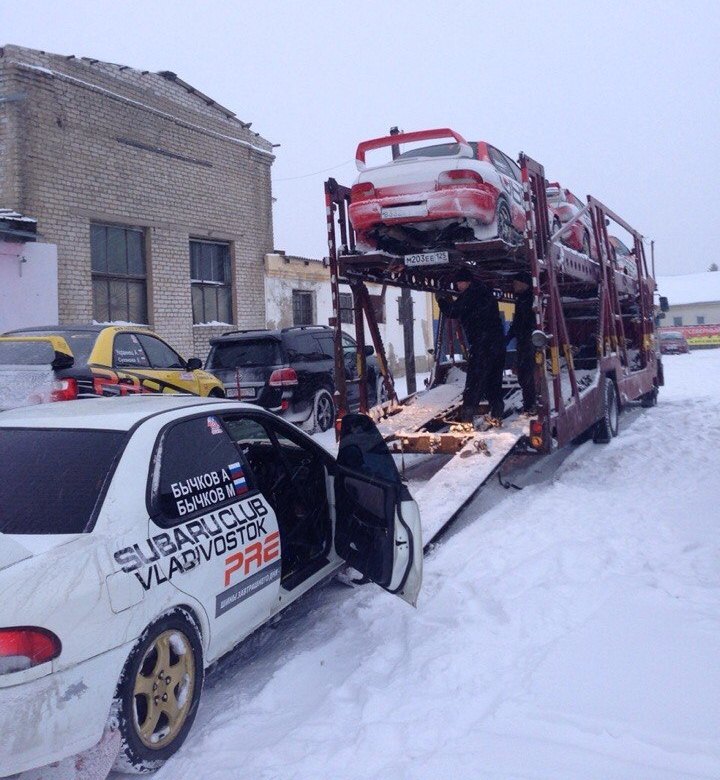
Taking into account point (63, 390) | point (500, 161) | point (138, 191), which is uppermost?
point (138, 191)

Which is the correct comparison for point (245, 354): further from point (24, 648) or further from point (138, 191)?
point (24, 648)

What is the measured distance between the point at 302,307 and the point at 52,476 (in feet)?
57.0

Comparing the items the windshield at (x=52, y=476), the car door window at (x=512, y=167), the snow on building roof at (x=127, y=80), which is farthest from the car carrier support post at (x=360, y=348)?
the snow on building roof at (x=127, y=80)

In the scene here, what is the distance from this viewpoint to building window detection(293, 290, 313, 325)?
787 inches

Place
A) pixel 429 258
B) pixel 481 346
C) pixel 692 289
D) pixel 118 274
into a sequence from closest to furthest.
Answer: pixel 429 258 < pixel 481 346 < pixel 118 274 < pixel 692 289

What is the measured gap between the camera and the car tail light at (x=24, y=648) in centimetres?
244

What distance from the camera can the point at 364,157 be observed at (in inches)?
323

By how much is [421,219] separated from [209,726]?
16.9 feet

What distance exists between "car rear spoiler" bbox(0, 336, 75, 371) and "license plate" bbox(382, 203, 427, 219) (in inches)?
137

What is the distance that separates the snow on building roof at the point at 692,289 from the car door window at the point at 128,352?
206 ft

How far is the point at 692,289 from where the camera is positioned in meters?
69.9

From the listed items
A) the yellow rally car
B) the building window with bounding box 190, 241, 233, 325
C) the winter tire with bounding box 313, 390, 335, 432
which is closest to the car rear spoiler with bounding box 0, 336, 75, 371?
the yellow rally car

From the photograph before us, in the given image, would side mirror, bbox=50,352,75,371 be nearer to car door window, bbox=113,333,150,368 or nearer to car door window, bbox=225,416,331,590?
car door window, bbox=113,333,150,368

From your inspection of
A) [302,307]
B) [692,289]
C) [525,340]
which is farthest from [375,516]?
[692,289]
